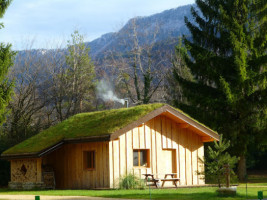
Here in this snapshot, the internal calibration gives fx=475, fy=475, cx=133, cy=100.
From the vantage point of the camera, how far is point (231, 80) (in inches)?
1275

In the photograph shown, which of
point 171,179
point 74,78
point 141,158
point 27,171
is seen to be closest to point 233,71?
point 141,158

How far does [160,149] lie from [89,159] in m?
3.85

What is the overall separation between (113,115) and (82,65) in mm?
18792

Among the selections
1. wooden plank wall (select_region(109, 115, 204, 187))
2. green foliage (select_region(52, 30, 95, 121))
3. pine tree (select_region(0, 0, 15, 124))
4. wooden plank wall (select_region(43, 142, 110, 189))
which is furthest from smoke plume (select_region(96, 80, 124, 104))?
pine tree (select_region(0, 0, 15, 124))

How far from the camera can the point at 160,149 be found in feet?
84.1

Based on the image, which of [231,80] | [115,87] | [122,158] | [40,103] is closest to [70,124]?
[122,158]

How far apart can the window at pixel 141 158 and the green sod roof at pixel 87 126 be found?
2.02 metres

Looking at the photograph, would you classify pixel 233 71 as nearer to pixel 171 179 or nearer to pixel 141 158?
pixel 141 158

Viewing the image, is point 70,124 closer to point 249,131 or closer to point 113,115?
point 113,115

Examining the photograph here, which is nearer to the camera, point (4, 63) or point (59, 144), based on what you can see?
point (4, 63)

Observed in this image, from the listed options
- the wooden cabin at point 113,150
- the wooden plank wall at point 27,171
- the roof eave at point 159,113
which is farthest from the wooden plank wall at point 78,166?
the roof eave at point 159,113

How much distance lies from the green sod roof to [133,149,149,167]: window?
2.02 metres

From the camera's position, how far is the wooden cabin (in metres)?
23.9

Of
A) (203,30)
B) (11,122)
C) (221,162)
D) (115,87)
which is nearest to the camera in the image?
(221,162)
